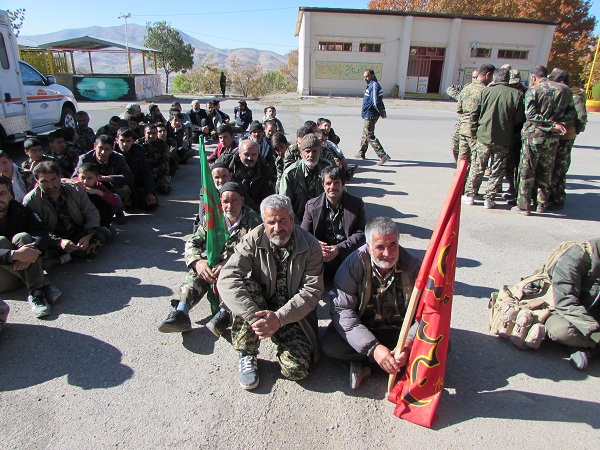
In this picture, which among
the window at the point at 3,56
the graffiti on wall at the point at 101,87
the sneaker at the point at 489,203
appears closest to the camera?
the sneaker at the point at 489,203

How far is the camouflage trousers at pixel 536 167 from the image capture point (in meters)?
5.99

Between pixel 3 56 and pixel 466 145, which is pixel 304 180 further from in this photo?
pixel 3 56

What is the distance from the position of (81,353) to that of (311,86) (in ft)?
101

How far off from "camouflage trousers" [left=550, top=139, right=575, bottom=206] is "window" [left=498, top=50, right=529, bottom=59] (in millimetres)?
30056

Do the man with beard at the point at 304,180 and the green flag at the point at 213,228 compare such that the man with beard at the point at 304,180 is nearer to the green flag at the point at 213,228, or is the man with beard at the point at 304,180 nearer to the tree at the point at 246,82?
the green flag at the point at 213,228

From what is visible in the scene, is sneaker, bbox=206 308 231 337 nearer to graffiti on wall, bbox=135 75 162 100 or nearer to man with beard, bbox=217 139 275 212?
man with beard, bbox=217 139 275 212

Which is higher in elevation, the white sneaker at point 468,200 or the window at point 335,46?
the window at point 335,46

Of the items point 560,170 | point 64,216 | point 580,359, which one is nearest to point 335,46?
point 560,170

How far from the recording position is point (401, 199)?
7.28 metres

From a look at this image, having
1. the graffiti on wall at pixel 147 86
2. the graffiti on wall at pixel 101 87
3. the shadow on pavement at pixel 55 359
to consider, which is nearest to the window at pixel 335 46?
the graffiti on wall at pixel 147 86

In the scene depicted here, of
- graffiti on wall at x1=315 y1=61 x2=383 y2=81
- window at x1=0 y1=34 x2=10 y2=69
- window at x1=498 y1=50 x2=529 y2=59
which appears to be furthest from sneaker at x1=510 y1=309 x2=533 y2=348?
window at x1=498 y1=50 x2=529 y2=59

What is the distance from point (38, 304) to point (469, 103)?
262 inches

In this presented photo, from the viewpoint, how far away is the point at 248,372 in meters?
2.92

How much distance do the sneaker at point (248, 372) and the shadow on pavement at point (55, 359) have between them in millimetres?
812
